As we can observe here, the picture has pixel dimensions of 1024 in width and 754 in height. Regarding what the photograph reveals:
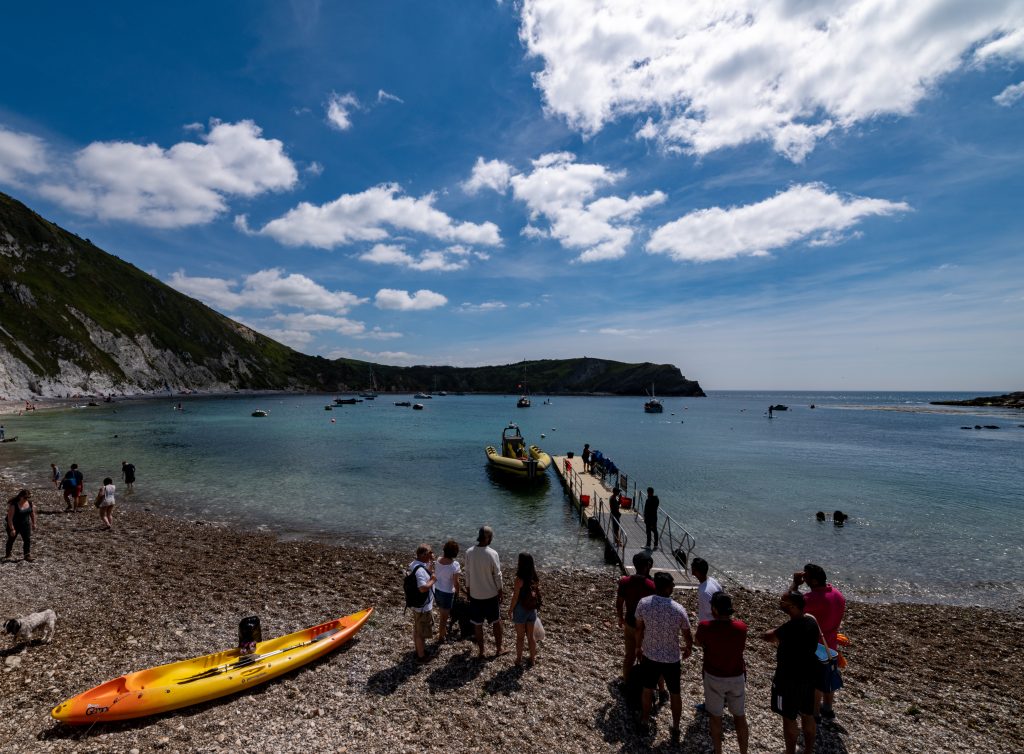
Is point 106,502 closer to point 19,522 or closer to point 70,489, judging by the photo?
point 19,522

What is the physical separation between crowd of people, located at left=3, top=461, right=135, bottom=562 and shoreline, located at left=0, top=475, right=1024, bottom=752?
0.84 metres

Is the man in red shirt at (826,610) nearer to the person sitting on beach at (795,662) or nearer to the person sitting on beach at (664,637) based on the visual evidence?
the person sitting on beach at (795,662)

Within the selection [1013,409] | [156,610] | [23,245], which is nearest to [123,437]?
[156,610]

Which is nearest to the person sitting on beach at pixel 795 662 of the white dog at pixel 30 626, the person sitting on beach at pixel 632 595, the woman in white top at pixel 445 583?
the person sitting on beach at pixel 632 595

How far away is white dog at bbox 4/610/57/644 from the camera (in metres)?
8.93

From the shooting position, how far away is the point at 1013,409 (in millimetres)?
121312

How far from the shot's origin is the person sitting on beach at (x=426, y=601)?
8.38 metres

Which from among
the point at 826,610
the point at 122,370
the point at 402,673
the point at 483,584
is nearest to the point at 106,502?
the point at 402,673

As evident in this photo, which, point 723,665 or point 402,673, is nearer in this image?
point 723,665

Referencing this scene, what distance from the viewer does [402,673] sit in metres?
8.59

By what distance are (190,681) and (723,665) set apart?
8.00 m

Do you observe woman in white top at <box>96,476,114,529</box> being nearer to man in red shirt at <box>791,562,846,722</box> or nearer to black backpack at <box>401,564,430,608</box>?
black backpack at <box>401,564,430,608</box>

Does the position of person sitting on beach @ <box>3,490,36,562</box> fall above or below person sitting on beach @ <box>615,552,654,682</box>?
below

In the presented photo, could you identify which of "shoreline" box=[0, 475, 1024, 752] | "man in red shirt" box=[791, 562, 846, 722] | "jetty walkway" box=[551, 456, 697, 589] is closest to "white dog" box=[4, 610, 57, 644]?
"shoreline" box=[0, 475, 1024, 752]
